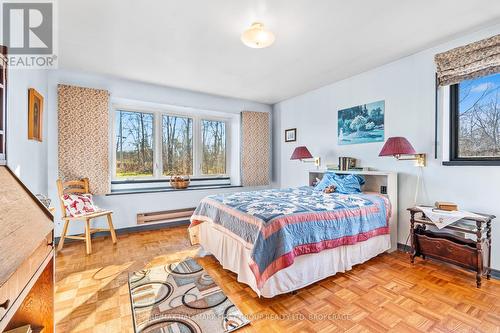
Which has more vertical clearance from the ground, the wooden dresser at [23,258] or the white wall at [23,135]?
the white wall at [23,135]

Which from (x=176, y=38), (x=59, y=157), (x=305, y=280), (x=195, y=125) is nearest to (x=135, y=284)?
(x=305, y=280)

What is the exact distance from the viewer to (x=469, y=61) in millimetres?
2303

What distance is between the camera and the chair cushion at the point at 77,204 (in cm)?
292

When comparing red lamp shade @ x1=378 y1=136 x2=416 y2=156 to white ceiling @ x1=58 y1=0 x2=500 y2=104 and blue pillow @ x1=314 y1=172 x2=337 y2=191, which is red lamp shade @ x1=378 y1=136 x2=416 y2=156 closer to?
blue pillow @ x1=314 y1=172 x2=337 y2=191

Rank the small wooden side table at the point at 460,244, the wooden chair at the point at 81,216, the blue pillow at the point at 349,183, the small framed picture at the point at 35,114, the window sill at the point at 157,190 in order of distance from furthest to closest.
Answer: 1. the window sill at the point at 157,190
2. the blue pillow at the point at 349,183
3. the wooden chair at the point at 81,216
4. the small framed picture at the point at 35,114
5. the small wooden side table at the point at 460,244

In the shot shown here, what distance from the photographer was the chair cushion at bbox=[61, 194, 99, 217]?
292 cm

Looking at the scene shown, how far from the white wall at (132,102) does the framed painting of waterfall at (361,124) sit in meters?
2.21

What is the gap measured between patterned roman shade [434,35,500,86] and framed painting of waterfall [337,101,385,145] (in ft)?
2.43

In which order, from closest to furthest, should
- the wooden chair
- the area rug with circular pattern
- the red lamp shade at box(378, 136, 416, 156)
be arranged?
1. the area rug with circular pattern
2. the red lamp shade at box(378, 136, 416, 156)
3. the wooden chair

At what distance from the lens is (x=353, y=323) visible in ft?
5.31

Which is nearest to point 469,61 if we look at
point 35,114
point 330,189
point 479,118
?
point 479,118

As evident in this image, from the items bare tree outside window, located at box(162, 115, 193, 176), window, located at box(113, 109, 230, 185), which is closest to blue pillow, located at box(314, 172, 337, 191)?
window, located at box(113, 109, 230, 185)

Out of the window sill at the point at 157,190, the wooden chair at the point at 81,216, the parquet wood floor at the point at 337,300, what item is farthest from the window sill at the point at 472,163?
the wooden chair at the point at 81,216

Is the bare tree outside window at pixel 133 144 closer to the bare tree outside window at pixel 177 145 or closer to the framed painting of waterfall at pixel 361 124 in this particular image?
the bare tree outside window at pixel 177 145
